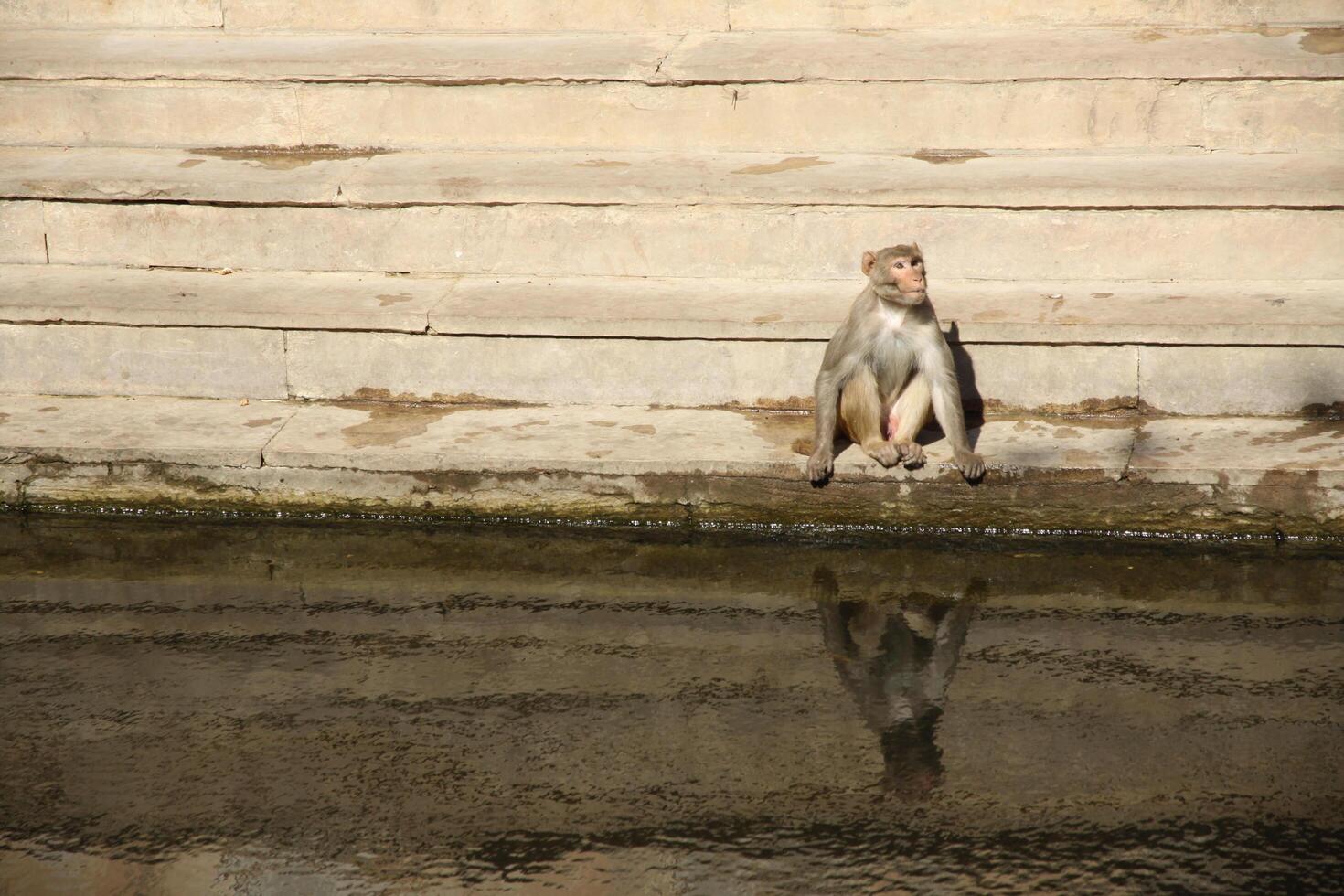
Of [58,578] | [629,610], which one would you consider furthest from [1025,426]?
[58,578]

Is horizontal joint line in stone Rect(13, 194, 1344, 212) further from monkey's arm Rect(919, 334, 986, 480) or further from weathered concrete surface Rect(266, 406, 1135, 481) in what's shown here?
monkey's arm Rect(919, 334, 986, 480)

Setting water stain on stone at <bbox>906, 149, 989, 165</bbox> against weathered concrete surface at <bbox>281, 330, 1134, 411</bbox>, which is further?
water stain on stone at <bbox>906, 149, 989, 165</bbox>

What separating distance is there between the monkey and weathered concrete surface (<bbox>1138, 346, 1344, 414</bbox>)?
1.12m

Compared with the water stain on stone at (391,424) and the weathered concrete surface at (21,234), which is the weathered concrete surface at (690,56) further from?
the water stain on stone at (391,424)

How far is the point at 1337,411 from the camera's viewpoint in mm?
6492

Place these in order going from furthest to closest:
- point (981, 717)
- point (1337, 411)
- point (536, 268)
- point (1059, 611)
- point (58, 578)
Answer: point (536, 268), point (1337, 411), point (58, 578), point (1059, 611), point (981, 717)

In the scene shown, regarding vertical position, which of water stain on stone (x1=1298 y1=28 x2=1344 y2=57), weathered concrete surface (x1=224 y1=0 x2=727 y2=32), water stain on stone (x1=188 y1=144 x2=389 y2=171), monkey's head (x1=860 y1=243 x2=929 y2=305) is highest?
weathered concrete surface (x1=224 y1=0 x2=727 y2=32)

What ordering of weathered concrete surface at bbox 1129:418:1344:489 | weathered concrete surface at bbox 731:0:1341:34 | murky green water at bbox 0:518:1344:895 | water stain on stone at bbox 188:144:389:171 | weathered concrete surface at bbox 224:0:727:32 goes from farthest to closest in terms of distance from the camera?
1. weathered concrete surface at bbox 224:0:727:32
2. weathered concrete surface at bbox 731:0:1341:34
3. water stain on stone at bbox 188:144:389:171
4. weathered concrete surface at bbox 1129:418:1344:489
5. murky green water at bbox 0:518:1344:895

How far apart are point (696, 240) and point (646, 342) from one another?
0.86 meters

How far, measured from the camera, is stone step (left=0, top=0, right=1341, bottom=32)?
339 inches

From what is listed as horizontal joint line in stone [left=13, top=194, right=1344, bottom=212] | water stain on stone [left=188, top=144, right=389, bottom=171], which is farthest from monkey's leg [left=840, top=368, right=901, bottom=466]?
water stain on stone [left=188, top=144, right=389, bottom=171]

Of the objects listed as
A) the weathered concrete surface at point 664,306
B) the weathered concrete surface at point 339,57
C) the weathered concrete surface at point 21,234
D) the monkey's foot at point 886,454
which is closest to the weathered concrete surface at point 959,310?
the weathered concrete surface at point 664,306

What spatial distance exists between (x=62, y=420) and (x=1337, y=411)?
5615 mm

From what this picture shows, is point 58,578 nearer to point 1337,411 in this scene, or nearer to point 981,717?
point 981,717
